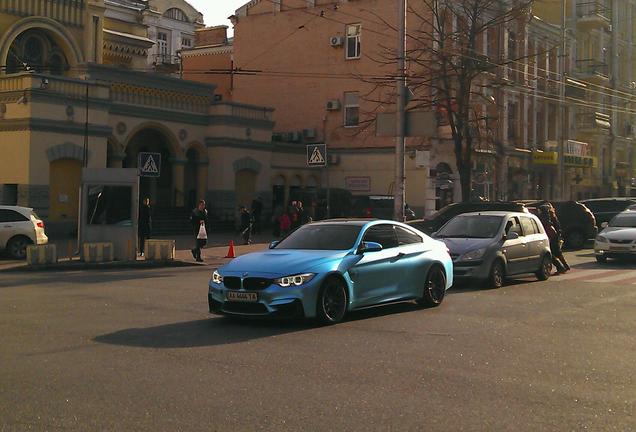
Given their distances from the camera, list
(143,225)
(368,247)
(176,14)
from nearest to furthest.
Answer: (368,247)
(143,225)
(176,14)

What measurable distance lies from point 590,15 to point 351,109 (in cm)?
2183

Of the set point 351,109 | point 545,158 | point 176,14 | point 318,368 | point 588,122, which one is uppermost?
point 176,14

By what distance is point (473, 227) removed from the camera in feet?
57.2

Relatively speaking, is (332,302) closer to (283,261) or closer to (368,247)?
(283,261)

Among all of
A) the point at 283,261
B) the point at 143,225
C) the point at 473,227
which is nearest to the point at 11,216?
the point at 143,225

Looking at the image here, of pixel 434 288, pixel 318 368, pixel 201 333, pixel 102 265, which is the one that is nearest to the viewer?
pixel 318 368

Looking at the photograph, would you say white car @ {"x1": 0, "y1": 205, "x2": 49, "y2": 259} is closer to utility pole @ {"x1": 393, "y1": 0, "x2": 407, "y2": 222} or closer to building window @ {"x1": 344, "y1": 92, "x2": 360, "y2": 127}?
utility pole @ {"x1": 393, "y1": 0, "x2": 407, "y2": 222}

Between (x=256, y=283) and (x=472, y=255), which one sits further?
(x=472, y=255)

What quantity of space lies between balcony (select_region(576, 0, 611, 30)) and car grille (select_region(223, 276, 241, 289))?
49.1 metres

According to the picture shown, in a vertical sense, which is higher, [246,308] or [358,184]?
[358,184]

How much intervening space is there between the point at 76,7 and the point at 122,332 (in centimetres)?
2828

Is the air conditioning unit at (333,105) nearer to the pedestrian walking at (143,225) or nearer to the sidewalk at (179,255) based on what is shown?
the sidewalk at (179,255)

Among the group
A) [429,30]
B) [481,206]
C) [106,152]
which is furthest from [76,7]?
[481,206]

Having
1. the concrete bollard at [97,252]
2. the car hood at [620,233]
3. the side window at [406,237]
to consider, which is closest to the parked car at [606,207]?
the car hood at [620,233]
